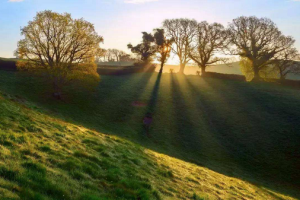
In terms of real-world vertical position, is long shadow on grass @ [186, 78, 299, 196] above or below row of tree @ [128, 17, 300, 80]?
below

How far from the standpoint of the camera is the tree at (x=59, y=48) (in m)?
36.6

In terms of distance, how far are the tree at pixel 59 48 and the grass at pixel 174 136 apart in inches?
232

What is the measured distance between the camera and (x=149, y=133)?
112 ft

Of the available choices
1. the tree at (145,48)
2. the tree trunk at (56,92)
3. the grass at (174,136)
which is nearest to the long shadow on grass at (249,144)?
the grass at (174,136)

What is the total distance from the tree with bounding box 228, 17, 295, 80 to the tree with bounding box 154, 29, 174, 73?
2322 centimetres

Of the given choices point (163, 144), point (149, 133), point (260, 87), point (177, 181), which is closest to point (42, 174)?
point (177, 181)

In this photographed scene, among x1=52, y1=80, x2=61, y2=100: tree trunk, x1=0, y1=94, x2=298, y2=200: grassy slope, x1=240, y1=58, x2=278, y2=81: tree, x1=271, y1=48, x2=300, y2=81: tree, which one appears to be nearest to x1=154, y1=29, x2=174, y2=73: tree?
x1=240, y1=58, x2=278, y2=81: tree

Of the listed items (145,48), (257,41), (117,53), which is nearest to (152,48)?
(145,48)

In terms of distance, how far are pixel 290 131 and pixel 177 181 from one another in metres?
33.0

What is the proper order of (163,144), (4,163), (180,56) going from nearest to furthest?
(4,163) → (163,144) → (180,56)

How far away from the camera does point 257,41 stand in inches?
2672

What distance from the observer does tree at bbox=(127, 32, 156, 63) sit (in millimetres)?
77875

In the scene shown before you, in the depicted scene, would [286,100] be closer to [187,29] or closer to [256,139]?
[256,139]

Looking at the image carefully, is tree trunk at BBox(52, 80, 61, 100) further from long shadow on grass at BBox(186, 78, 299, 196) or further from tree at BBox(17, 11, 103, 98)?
long shadow on grass at BBox(186, 78, 299, 196)
